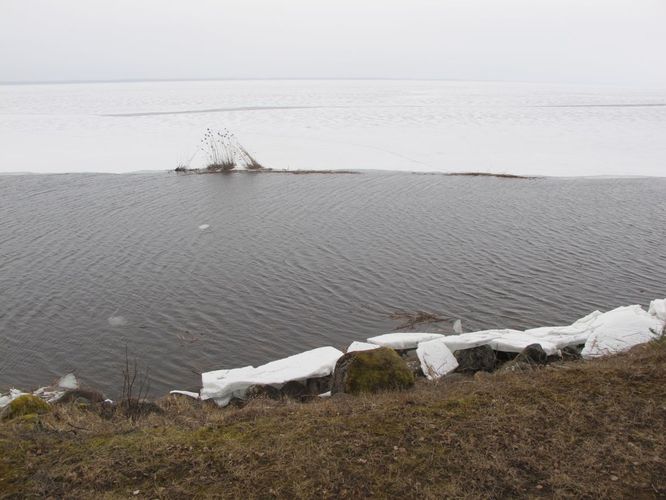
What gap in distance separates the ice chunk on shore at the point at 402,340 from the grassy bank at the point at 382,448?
2509mm

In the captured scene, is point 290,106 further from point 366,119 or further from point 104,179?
point 104,179

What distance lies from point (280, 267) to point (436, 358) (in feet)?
17.5

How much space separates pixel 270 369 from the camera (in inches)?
291

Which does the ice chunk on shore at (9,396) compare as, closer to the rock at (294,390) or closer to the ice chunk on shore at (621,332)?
the rock at (294,390)

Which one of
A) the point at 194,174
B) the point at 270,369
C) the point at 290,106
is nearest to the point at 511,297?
the point at 270,369

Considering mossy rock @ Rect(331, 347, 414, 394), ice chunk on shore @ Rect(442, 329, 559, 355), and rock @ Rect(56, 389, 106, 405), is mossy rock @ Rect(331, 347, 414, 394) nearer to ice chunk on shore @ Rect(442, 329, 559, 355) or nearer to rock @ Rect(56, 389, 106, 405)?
ice chunk on shore @ Rect(442, 329, 559, 355)

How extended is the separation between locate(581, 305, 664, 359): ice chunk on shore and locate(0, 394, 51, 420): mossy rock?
684cm

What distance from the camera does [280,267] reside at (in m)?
11.9

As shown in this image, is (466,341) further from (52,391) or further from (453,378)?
(52,391)

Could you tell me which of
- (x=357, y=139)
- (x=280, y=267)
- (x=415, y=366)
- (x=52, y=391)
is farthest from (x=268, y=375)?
(x=357, y=139)

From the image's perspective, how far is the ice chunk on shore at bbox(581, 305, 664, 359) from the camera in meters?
7.38

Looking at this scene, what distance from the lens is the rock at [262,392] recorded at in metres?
6.75

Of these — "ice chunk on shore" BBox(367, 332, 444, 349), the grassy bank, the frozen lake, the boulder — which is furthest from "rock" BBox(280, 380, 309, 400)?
the frozen lake

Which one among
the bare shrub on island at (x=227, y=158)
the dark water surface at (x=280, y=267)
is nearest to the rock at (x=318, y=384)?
the dark water surface at (x=280, y=267)
